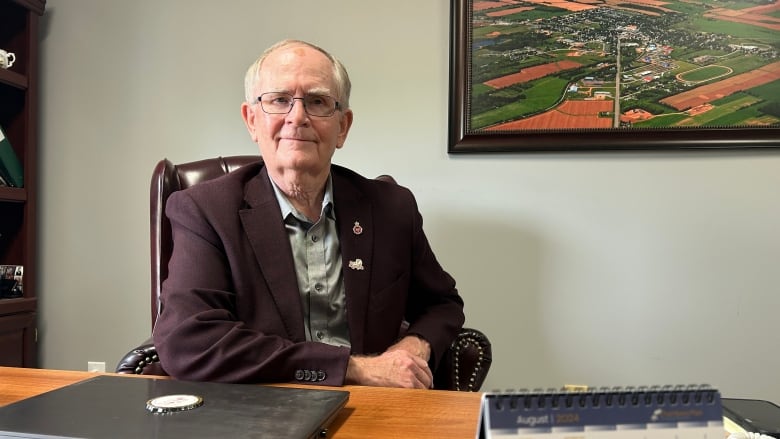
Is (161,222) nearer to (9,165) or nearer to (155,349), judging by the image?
(155,349)

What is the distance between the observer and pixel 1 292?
77.4 inches

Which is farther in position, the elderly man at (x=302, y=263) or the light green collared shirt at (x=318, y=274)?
the light green collared shirt at (x=318, y=274)

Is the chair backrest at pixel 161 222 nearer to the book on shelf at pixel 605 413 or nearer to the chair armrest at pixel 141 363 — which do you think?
the chair armrest at pixel 141 363

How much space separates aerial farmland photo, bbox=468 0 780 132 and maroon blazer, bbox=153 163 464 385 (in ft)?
2.48

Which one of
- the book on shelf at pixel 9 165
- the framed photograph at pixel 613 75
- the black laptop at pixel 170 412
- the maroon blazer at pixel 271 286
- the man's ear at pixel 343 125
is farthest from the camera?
the book on shelf at pixel 9 165

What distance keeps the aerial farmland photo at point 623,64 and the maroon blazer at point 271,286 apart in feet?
2.48

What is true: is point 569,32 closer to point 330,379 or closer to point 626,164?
point 626,164

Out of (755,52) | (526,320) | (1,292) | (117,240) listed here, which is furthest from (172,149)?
(755,52)

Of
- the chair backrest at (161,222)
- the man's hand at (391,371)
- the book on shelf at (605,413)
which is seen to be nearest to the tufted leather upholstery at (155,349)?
the chair backrest at (161,222)

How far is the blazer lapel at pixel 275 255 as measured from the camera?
1081 mm

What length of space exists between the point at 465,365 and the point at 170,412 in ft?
2.49

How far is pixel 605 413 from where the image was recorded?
17.2 inches

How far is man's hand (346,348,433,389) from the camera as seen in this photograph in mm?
990

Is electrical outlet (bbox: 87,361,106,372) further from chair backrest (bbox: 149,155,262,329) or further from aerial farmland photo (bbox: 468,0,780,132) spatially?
aerial farmland photo (bbox: 468,0,780,132)
